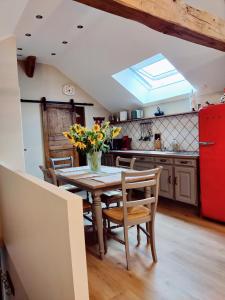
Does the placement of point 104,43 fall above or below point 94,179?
above

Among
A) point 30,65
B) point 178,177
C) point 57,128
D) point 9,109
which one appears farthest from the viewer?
point 57,128

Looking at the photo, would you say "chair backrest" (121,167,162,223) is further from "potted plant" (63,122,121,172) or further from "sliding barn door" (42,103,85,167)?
"sliding barn door" (42,103,85,167)

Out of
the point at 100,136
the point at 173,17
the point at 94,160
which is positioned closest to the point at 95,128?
the point at 100,136

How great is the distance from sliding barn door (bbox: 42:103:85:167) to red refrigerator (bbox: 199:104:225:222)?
2.94 m

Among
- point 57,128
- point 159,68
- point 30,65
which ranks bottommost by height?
point 57,128

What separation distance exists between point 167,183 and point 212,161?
0.93m

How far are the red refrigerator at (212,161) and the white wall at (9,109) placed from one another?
8.38 feet

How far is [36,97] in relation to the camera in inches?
181

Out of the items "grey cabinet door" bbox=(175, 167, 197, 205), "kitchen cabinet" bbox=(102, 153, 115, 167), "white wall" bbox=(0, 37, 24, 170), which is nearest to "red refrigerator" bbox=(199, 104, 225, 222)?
"grey cabinet door" bbox=(175, 167, 197, 205)

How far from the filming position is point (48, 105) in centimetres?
473

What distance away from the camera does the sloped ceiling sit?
115 inches

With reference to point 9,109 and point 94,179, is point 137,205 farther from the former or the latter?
point 9,109

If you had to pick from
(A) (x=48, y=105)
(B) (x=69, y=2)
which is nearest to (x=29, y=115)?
(A) (x=48, y=105)

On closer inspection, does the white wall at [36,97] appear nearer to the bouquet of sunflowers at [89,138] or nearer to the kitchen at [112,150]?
the kitchen at [112,150]
